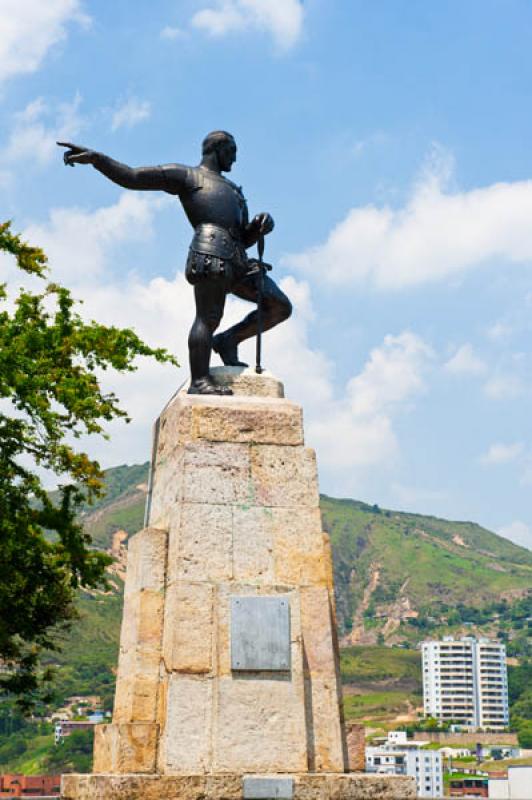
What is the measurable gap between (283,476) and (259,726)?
191cm

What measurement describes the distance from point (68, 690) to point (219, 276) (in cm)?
18182

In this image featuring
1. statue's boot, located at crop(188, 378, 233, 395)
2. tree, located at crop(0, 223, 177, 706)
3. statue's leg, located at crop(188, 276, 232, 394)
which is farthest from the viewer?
tree, located at crop(0, 223, 177, 706)

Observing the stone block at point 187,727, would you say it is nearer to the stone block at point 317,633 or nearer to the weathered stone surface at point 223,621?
the weathered stone surface at point 223,621

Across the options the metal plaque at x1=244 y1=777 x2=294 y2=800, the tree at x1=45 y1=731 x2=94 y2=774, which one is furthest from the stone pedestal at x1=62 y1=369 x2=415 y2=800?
the tree at x1=45 y1=731 x2=94 y2=774

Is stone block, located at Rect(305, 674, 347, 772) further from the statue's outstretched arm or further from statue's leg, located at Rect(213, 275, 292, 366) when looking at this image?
the statue's outstretched arm

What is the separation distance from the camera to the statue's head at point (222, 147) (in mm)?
9766

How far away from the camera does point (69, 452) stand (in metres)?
17.3

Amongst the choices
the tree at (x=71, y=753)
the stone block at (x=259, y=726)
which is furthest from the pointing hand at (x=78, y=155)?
the tree at (x=71, y=753)

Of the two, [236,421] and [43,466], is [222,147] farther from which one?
[43,466]

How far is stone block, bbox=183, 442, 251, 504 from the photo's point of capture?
27.9ft

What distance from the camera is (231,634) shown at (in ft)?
26.5

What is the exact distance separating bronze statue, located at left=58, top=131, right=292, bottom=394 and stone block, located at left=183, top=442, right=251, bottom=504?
654 millimetres

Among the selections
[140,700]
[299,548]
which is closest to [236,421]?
[299,548]

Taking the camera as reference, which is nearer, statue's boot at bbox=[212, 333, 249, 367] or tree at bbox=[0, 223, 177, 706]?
statue's boot at bbox=[212, 333, 249, 367]
